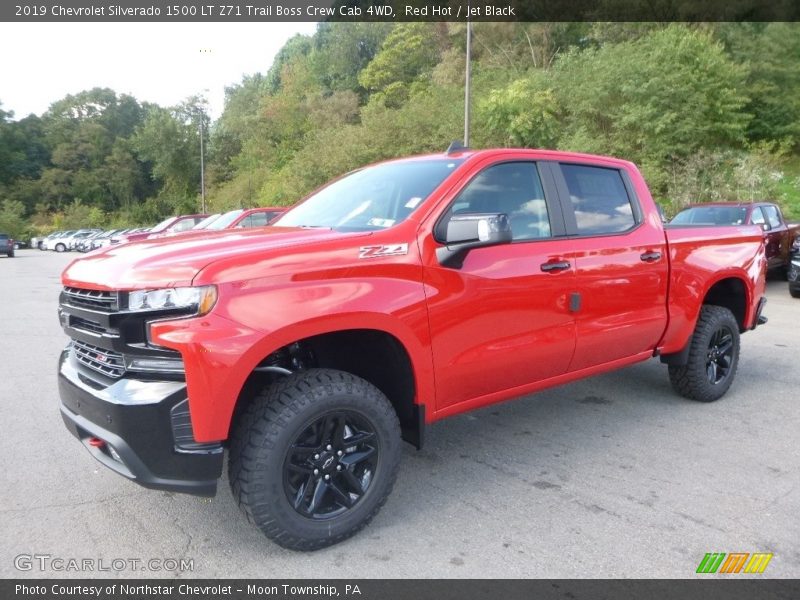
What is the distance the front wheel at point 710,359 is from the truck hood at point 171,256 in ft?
10.3

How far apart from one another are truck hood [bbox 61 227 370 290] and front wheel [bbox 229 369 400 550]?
24.8 inches

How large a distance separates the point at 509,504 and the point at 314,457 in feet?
3.76

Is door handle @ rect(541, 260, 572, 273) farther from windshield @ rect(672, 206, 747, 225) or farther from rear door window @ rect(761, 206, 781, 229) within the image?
rear door window @ rect(761, 206, 781, 229)

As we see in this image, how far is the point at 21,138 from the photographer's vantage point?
78.1 metres

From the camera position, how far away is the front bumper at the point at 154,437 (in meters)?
2.44

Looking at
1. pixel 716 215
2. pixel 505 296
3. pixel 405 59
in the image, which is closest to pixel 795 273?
pixel 716 215

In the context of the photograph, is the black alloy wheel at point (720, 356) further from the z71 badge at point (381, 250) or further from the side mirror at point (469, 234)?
the z71 badge at point (381, 250)

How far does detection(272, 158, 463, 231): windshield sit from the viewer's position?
331cm

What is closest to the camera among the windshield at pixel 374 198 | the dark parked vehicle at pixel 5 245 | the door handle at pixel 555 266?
the windshield at pixel 374 198

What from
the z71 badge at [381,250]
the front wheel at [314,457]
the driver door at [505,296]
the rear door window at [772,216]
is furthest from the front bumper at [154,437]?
the rear door window at [772,216]

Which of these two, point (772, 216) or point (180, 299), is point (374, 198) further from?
point (772, 216)

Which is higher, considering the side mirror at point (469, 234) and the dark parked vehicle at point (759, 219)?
the side mirror at point (469, 234)
